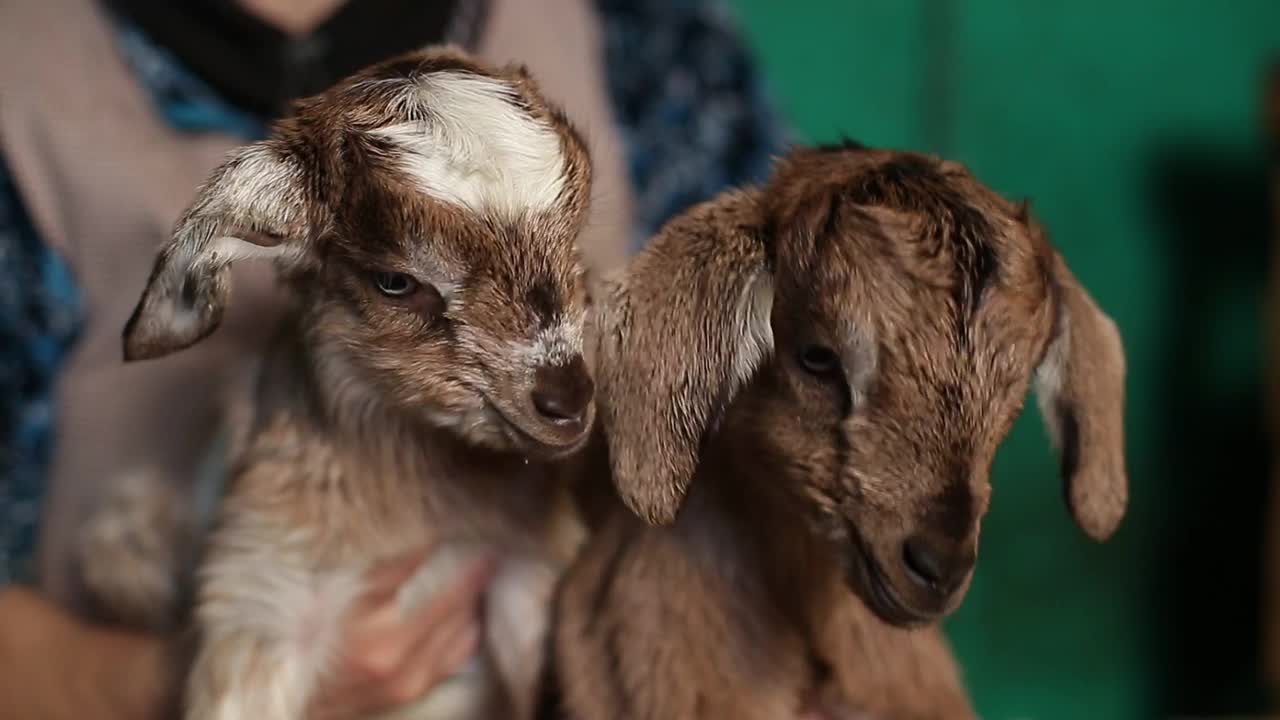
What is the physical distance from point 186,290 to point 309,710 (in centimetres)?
37

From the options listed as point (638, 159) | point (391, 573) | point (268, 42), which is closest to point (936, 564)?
point (391, 573)

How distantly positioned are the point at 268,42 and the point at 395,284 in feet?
1.43

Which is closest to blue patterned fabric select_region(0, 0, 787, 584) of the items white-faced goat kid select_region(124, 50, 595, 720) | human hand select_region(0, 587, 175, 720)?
human hand select_region(0, 587, 175, 720)

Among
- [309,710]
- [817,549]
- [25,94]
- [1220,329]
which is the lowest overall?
[1220,329]

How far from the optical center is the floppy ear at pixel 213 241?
71 centimetres

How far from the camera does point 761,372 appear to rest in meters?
0.70

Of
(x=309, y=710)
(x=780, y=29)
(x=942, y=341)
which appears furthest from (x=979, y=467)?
(x=780, y=29)

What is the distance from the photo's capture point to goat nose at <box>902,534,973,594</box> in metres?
0.61

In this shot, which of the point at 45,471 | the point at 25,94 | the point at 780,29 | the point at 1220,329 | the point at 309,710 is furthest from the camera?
the point at 1220,329

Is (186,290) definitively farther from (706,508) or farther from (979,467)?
(979,467)

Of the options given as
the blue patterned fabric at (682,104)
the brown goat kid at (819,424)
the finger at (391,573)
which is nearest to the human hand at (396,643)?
the finger at (391,573)

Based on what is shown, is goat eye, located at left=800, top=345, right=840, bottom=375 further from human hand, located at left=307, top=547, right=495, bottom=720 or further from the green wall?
the green wall

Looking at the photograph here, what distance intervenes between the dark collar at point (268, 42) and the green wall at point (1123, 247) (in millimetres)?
1000

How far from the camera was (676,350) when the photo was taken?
0.69m
